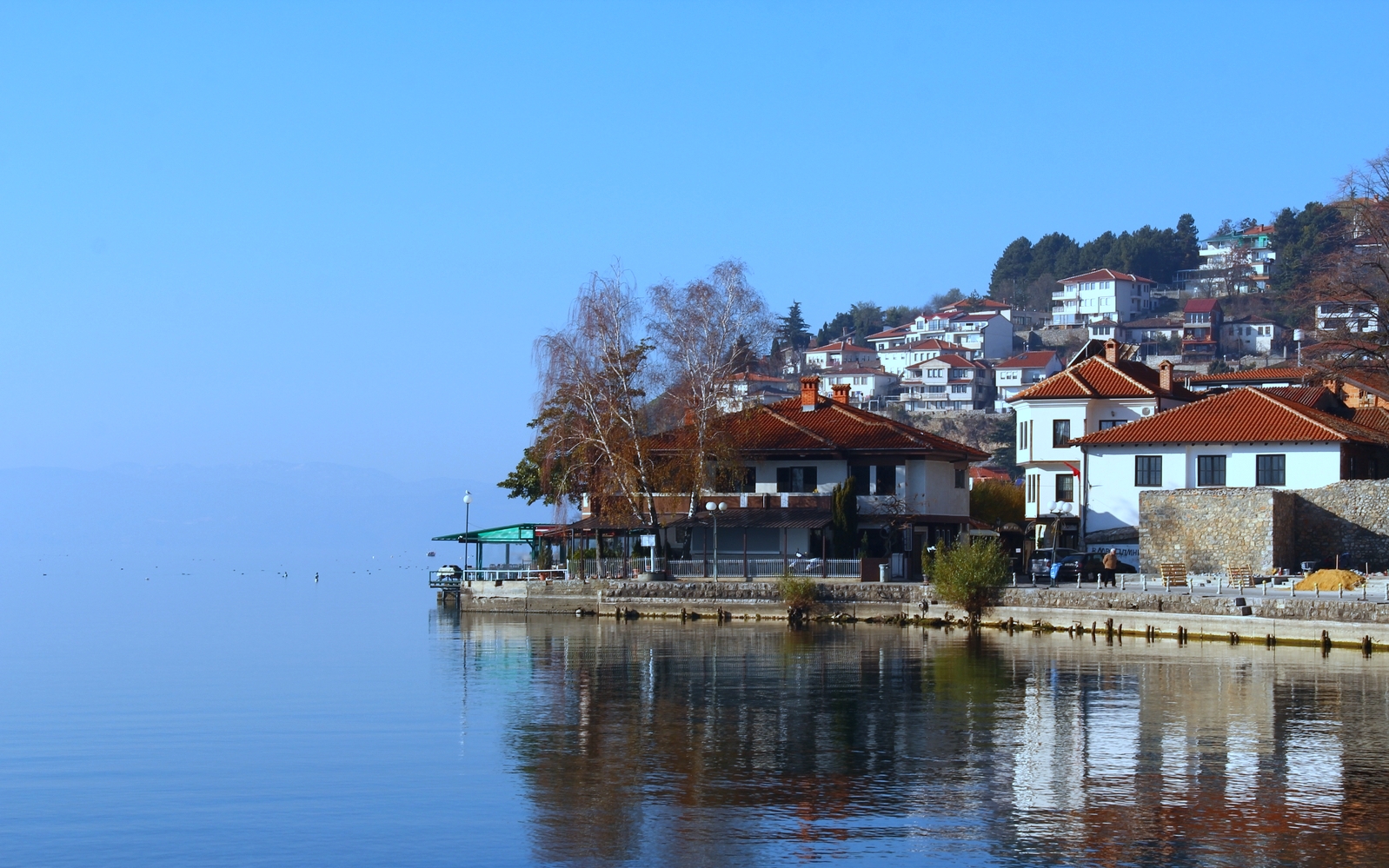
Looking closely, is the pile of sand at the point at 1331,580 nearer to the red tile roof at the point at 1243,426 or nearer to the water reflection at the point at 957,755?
the water reflection at the point at 957,755

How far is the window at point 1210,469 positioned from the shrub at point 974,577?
42.6 ft

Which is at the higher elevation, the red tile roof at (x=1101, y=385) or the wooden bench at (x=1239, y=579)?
the red tile roof at (x=1101, y=385)

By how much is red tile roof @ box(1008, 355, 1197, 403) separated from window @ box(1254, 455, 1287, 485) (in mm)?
14145

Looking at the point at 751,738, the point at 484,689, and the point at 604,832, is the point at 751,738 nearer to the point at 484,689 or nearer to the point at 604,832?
the point at 604,832

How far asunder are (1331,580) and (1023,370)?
5769 inches

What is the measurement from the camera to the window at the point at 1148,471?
61.8 m

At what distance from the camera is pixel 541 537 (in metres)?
71.1

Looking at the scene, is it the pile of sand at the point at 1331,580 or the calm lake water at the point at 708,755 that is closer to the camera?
the calm lake water at the point at 708,755

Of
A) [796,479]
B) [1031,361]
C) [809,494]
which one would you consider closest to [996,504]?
[796,479]

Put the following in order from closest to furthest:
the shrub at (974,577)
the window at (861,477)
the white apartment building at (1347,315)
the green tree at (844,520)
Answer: the shrub at (974,577), the white apartment building at (1347,315), the green tree at (844,520), the window at (861,477)

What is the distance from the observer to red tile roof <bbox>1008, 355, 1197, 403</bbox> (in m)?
73.4

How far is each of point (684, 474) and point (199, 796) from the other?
39.9 m

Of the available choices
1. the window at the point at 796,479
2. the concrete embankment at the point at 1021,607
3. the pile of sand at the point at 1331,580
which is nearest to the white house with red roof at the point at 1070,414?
the window at the point at 796,479

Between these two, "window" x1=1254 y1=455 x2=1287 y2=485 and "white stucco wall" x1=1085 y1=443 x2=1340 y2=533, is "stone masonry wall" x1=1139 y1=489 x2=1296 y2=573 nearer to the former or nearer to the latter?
"white stucco wall" x1=1085 y1=443 x2=1340 y2=533
